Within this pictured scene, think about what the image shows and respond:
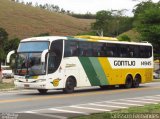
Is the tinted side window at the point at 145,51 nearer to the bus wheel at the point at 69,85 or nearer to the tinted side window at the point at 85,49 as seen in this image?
the tinted side window at the point at 85,49

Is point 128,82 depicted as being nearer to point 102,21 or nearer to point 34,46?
point 34,46

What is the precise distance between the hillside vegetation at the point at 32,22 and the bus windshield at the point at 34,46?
321 ft

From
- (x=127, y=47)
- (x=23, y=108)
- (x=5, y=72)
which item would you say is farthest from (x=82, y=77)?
(x=5, y=72)

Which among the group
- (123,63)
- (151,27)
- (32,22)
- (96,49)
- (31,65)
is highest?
(32,22)

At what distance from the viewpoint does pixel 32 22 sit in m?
147

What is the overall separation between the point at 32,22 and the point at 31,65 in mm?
120838

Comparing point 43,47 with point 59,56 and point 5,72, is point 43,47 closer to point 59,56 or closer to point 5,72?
point 59,56

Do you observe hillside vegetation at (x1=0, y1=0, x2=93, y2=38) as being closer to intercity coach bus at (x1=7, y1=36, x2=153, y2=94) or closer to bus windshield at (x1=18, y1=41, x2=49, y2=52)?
intercity coach bus at (x1=7, y1=36, x2=153, y2=94)

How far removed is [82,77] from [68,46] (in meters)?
2.32

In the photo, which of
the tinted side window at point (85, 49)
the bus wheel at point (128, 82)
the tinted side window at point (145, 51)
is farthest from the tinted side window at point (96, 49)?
the tinted side window at point (145, 51)

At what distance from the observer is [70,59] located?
93.6ft

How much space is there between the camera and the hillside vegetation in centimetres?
13500

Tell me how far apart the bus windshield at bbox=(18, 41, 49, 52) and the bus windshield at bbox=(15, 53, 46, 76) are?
0.32 meters

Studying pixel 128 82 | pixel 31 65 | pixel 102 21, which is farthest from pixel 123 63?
pixel 102 21
